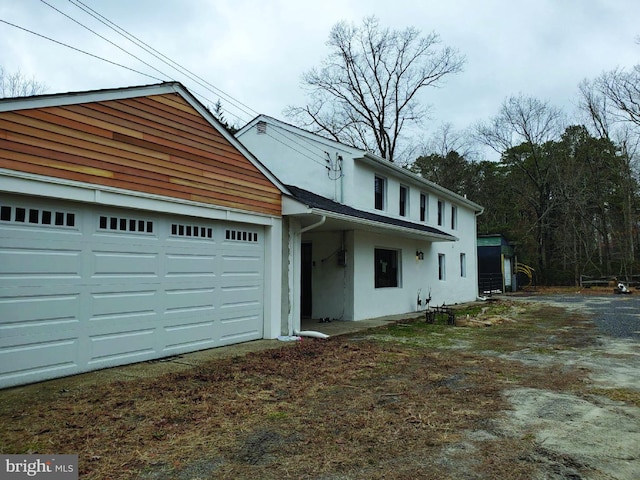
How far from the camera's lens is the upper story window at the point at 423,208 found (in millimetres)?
15736

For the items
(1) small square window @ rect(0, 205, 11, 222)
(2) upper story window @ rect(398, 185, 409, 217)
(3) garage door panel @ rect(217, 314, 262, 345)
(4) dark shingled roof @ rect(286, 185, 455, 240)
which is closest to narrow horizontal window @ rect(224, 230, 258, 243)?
(4) dark shingled roof @ rect(286, 185, 455, 240)

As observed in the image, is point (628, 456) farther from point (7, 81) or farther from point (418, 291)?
point (7, 81)

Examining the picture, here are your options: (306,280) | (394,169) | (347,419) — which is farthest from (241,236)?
(394,169)

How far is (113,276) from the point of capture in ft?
19.3

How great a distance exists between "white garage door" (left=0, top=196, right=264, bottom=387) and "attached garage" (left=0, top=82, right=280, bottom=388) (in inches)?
0.5

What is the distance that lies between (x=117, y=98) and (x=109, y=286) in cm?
245

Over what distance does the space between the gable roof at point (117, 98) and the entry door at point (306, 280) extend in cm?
424

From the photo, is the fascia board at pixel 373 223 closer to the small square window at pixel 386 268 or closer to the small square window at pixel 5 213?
the small square window at pixel 386 268

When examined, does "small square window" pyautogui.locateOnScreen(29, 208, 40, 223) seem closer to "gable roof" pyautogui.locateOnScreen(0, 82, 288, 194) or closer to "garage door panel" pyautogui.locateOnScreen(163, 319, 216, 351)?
"gable roof" pyautogui.locateOnScreen(0, 82, 288, 194)

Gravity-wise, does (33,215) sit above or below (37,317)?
above

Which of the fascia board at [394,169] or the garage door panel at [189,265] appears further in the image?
the fascia board at [394,169]

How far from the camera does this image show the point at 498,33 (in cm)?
1396

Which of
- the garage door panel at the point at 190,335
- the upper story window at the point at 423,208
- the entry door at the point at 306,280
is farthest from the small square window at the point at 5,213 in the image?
the upper story window at the point at 423,208

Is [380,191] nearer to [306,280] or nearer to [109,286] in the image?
[306,280]
